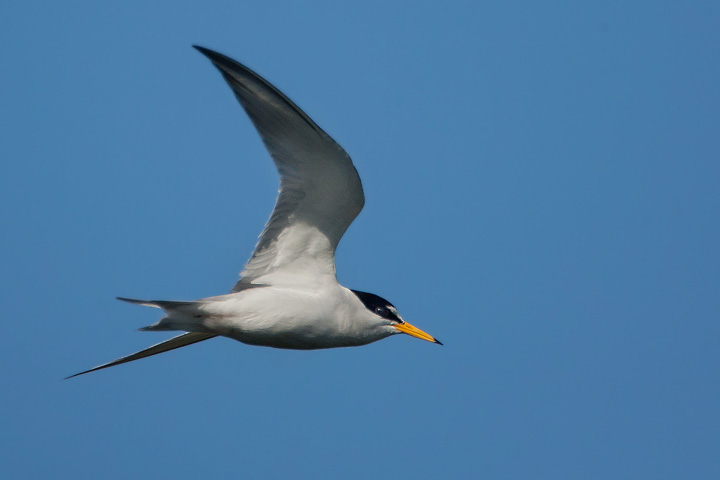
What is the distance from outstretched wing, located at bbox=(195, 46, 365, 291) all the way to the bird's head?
1.27 ft

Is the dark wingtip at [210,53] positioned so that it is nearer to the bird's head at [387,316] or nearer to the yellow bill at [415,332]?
the bird's head at [387,316]

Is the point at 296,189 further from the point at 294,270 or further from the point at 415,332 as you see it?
the point at 415,332

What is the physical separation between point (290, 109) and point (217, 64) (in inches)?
23.7

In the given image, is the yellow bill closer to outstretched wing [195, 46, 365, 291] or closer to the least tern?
the least tern

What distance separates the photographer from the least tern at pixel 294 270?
650 cm

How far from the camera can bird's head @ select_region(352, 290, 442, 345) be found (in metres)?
7.61

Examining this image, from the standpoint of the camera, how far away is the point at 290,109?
629 cm

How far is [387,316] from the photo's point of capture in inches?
301

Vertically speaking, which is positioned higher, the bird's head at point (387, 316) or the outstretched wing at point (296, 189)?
the outstretched wing at point (296, 189)

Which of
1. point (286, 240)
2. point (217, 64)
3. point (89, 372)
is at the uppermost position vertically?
point (217, 64)

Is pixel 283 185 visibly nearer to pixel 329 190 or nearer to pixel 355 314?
pixel 329 190

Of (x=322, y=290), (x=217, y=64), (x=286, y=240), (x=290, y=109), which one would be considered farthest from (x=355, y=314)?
(x=217, y=64)

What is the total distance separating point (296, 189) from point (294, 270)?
0.78m

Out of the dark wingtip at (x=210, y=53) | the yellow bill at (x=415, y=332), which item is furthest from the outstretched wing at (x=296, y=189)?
the yellow bill at (x=415, y=332)
